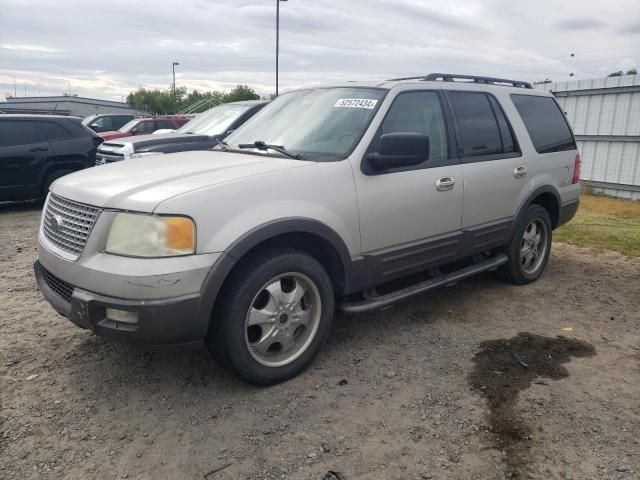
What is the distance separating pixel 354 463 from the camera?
101 inches

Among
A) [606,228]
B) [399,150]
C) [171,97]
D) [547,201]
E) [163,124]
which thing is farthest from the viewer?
[171,97]

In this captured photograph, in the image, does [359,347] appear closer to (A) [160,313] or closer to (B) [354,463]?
(B) [354,463]

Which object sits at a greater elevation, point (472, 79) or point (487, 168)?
point (472, 79)

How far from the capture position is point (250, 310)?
3082 mm

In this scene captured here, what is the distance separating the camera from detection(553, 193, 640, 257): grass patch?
23.2ft

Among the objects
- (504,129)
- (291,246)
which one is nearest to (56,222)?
(291,246)

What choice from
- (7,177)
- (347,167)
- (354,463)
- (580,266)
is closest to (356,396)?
(354,463)

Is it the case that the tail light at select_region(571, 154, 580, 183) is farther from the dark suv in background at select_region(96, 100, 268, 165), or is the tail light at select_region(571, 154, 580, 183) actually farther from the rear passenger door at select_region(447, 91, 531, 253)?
the dark suv in background at select_region(96, 100, 268, 165)

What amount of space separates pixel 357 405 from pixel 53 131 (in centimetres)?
853

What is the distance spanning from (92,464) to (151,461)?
0.28 metres

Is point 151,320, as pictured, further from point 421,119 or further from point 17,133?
point 17,133

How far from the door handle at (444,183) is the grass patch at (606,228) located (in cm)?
378

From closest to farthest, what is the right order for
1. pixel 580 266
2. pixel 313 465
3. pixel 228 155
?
pixel 313 465 < pixel 228 155 < pixel 580 266

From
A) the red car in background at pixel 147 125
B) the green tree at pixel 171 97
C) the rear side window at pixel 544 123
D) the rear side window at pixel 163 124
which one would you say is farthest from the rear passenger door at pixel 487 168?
the green tree at pixel 171 97
